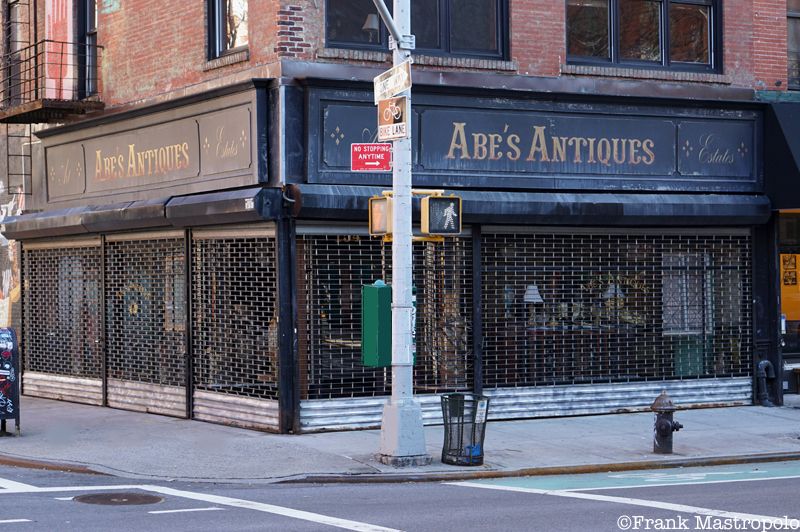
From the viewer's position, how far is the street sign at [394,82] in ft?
43.8

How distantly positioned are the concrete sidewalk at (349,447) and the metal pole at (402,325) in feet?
0.98

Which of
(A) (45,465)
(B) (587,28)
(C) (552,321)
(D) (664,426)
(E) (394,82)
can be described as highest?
(B) (587,28)

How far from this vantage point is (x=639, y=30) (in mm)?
18859

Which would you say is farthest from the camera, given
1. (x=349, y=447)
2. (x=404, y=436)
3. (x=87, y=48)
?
(x=87, y=48)

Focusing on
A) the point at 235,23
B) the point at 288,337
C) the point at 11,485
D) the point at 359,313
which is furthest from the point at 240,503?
the point at 235,23

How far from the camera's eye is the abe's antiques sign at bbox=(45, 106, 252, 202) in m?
16.9

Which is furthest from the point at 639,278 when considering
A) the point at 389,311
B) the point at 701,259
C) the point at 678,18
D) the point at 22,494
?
the point at 22,494

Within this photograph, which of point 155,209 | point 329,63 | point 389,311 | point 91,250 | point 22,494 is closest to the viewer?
point 22,494

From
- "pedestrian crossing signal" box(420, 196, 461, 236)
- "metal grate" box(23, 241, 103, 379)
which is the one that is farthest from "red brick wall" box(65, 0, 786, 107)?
"pedestrian crossing signal" box(420, 196, 461, 236)

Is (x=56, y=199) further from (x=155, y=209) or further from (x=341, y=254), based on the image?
(x=341, y=254)

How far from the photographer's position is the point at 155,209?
18.2 m

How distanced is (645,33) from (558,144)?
102 inches

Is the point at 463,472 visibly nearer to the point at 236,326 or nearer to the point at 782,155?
the point at 236,326

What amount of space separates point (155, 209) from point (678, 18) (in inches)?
347
